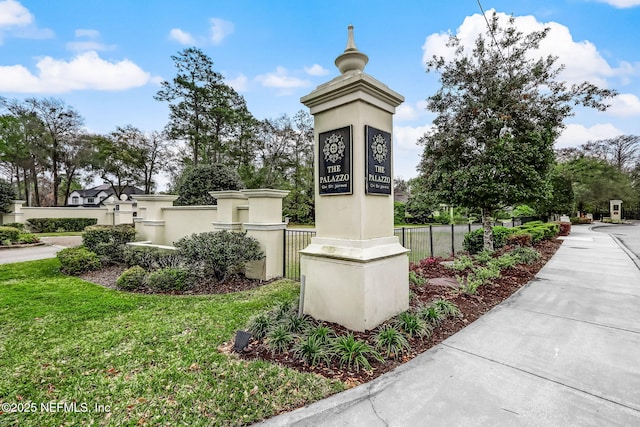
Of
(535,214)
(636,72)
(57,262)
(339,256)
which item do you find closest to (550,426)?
(339,256)

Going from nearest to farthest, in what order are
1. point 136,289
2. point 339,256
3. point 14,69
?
point 339,256 → point 136,289 → point 14,69

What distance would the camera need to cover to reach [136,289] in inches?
229

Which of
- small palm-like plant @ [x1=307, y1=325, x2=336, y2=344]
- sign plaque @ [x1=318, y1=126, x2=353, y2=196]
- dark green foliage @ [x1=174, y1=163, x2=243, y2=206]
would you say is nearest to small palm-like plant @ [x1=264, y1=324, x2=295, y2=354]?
small palm-like plant @ [x1=307, y1=325, x2=336, y2=344]

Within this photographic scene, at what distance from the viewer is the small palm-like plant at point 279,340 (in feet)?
10.1

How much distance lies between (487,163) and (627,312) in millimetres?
4617

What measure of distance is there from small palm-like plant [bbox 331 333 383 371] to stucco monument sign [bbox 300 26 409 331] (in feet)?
1.24

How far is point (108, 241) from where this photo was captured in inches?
328

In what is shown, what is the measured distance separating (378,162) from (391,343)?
2.15 m

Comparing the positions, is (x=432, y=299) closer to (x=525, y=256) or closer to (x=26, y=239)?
(x=525, y=256)

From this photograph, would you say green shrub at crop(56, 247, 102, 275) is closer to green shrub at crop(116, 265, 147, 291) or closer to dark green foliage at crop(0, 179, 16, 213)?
green shrub at crop(116, 265, 147, 291)

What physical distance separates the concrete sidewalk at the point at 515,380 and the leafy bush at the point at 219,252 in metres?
4.11

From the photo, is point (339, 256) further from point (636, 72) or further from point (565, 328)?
point (636, 72)

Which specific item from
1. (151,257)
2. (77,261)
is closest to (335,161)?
(151,257)

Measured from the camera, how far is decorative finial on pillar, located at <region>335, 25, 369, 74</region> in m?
3.73
